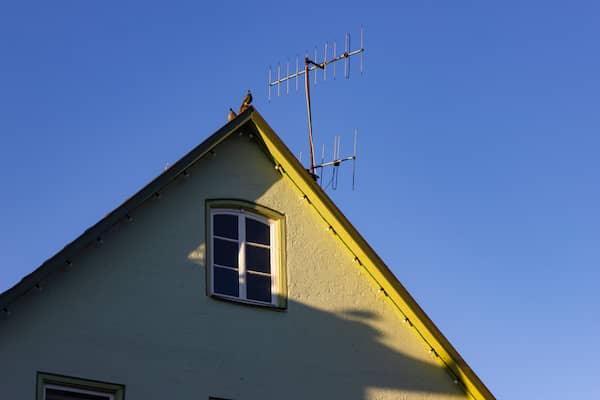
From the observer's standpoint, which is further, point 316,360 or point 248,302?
point 316,360

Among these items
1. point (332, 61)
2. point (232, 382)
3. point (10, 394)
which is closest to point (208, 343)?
point (232, 382)

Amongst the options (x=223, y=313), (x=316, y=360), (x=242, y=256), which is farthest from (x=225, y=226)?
(x=316, y=360)

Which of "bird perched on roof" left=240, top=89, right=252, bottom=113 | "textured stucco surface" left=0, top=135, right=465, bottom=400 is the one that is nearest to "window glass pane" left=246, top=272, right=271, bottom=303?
"textured stucco surface" left=0, top=135, right=465, bottom=400

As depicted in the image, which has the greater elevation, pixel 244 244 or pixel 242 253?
pixel 244 244

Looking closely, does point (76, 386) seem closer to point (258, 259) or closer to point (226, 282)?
point (226, 282)

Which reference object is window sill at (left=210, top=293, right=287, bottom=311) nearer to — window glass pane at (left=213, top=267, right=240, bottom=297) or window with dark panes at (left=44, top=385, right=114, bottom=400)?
window glass pane at (left=213, top=267, right=240, bottom=297)

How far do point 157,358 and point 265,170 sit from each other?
4.43 m

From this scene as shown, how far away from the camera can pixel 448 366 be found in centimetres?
2367

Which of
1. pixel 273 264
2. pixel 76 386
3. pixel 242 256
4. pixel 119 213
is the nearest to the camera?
pixel 76 386

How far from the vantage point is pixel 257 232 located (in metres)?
22.8

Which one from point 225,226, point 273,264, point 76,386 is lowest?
point 76,386

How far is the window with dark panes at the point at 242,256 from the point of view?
2197 cm

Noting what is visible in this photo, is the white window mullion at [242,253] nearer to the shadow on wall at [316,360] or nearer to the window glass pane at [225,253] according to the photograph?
the window glass pane at [225,253]

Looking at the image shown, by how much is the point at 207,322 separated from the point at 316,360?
2.11 metres
